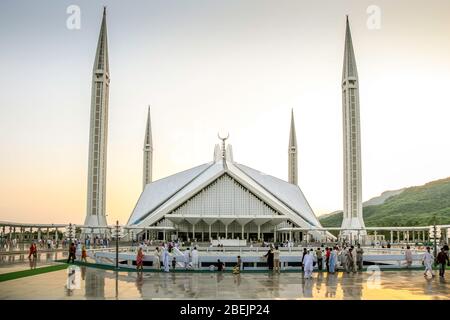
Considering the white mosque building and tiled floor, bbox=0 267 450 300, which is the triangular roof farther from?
tiled floor, bbox=0 267 450 300

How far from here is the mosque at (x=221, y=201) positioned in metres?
40.7

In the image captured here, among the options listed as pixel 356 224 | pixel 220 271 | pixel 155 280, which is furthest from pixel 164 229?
pixel 155 280

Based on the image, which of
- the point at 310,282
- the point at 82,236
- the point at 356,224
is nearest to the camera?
the point at 310,282

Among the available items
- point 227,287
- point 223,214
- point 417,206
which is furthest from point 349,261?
point 417,206

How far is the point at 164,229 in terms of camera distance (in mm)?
40031

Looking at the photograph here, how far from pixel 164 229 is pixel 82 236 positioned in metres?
6.45

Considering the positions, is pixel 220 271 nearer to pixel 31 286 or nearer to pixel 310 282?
pixel 310 282

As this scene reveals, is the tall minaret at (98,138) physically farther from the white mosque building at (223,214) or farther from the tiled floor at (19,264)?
the tiled floor at (19,264)

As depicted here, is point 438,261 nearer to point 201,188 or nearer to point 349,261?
point 349,261

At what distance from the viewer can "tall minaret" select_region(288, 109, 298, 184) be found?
7125 centimetres

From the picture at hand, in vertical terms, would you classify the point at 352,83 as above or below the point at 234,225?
above

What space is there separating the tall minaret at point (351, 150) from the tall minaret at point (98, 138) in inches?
825

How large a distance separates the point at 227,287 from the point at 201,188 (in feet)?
100

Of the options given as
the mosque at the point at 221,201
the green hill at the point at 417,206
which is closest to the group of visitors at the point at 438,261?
the mosque at the point at 221,201
